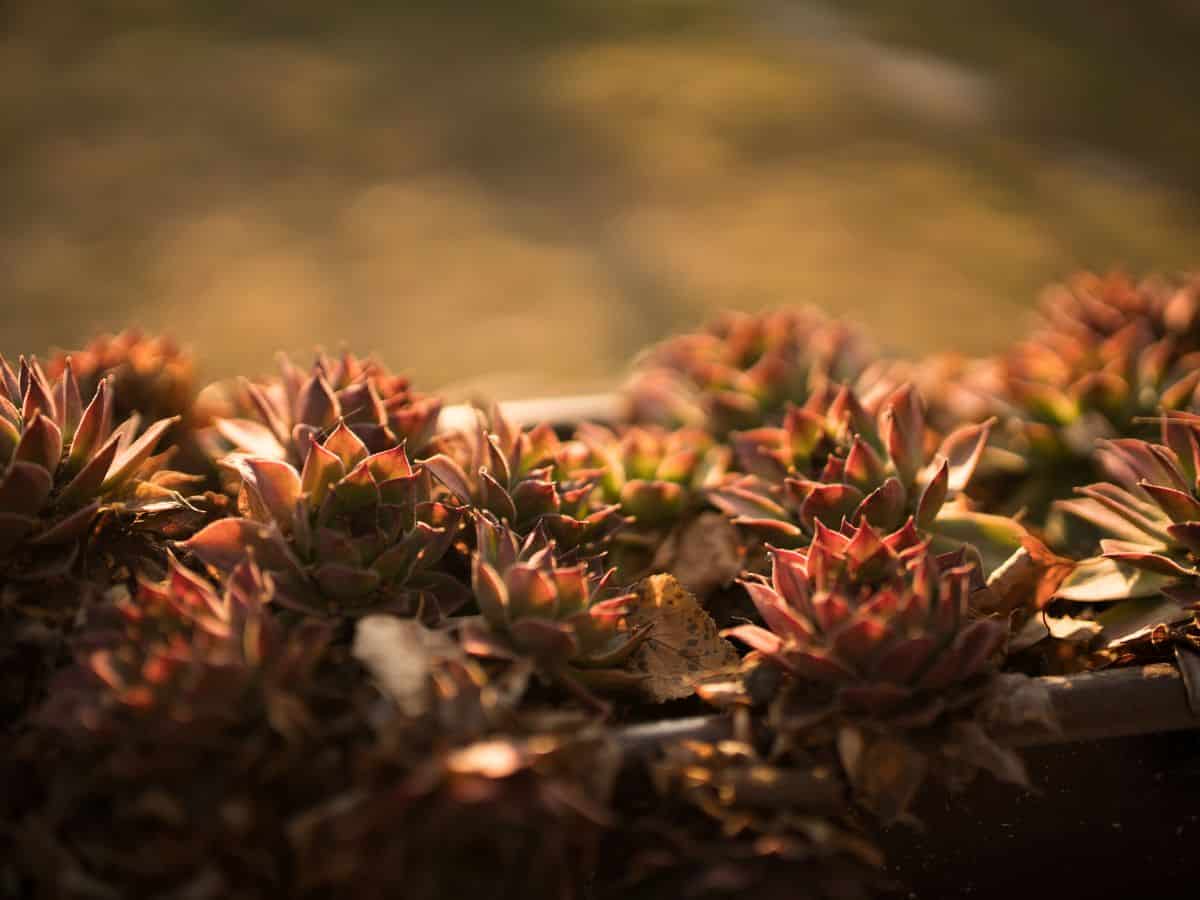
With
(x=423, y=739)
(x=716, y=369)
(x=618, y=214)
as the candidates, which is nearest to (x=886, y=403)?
(x=716, y=369)

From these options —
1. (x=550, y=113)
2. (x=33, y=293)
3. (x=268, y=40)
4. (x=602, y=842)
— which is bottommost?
(x=602, y=842)

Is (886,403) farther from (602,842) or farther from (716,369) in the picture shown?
(602,842)

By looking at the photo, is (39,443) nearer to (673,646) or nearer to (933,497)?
(673,646)

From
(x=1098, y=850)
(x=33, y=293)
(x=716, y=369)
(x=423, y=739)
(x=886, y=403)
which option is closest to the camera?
(x=423, y=739)

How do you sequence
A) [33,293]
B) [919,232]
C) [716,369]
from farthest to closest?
[919,232]
[33,293]
[716,369]

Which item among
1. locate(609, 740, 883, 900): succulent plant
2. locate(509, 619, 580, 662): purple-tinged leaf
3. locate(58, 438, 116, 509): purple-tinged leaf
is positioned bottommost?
locate(609, 740, 883, 900): succulent plant

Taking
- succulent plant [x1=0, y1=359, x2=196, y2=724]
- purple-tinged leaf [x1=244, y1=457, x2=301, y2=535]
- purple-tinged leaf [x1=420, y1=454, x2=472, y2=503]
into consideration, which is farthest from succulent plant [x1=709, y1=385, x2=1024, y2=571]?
succulent plant [x1=0, y1=359, x2=196, y2=724]

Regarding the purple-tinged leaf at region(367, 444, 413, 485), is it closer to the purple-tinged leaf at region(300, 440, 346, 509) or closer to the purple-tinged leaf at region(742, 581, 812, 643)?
the purple-tinged leaf at region(300, 440, 346, 509)
